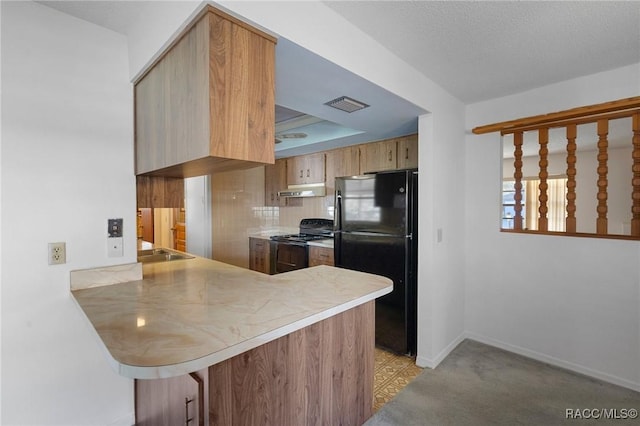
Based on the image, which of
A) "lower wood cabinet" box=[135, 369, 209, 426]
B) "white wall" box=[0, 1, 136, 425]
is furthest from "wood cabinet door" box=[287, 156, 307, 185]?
"lower wood cabinet" box=[135, 369, 209, 426]

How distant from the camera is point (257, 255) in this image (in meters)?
4.69

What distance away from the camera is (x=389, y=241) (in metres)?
2.75

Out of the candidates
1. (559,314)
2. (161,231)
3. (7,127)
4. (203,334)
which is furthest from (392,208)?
(161,231)

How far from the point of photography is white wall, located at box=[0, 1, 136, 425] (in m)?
1.44

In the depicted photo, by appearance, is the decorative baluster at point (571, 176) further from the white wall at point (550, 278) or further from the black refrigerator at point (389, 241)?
the black refrigerator at point (389, 241)

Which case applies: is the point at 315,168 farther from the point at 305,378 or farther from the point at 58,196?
the point at 305,378

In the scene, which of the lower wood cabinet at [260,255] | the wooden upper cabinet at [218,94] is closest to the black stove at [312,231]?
the lower wood cabinet at [260,255]

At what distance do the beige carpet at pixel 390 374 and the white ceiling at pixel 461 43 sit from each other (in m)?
2.12

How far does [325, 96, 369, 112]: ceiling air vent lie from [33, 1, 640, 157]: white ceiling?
0.07m

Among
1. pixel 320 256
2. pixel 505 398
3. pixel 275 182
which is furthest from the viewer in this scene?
pixel 275 182

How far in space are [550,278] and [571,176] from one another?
87 centimetres

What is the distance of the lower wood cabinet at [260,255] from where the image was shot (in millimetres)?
4520

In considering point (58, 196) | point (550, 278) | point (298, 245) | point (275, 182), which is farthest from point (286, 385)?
point (275, 182)

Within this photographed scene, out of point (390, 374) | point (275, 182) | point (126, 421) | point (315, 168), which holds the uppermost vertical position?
point (315, 168)
